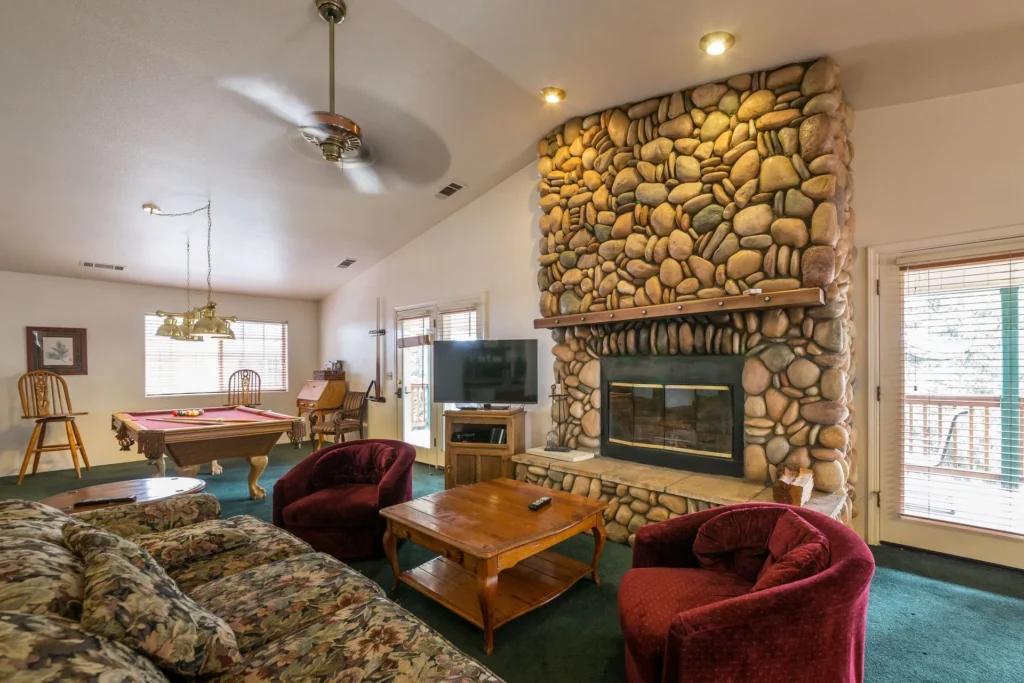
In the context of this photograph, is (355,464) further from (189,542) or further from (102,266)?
(102,266)

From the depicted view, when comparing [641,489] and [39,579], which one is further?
[641,489]

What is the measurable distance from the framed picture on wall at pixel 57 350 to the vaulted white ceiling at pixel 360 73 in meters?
1.66

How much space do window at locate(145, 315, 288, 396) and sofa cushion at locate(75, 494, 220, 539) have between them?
15.3 feet

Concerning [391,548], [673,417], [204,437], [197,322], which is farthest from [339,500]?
[673,417]

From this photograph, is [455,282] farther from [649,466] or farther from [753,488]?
[753,488]

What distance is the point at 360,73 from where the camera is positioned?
3.01m

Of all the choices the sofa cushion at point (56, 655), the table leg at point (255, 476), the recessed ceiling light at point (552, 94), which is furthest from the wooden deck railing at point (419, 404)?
the sofa cushion at point (56, 655)

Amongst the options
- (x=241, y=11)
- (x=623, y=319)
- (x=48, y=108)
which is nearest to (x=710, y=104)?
(x=623, y=319)

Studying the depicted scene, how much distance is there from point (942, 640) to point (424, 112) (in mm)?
4375

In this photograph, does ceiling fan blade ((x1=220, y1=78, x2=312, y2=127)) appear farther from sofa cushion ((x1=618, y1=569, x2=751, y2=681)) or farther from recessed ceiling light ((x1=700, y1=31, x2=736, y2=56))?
sofa cushion ((x1=618, y1=569, x2=751, y2=681))

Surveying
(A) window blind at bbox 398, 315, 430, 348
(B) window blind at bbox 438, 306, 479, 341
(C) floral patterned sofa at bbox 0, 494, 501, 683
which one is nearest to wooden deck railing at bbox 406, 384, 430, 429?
(A) window blind at bbox 398, 315, 430, 348

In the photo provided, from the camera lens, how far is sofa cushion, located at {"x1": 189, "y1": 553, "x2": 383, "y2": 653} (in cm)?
155

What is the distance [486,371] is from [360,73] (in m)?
2.62

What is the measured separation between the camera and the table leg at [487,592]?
2.00 meters
